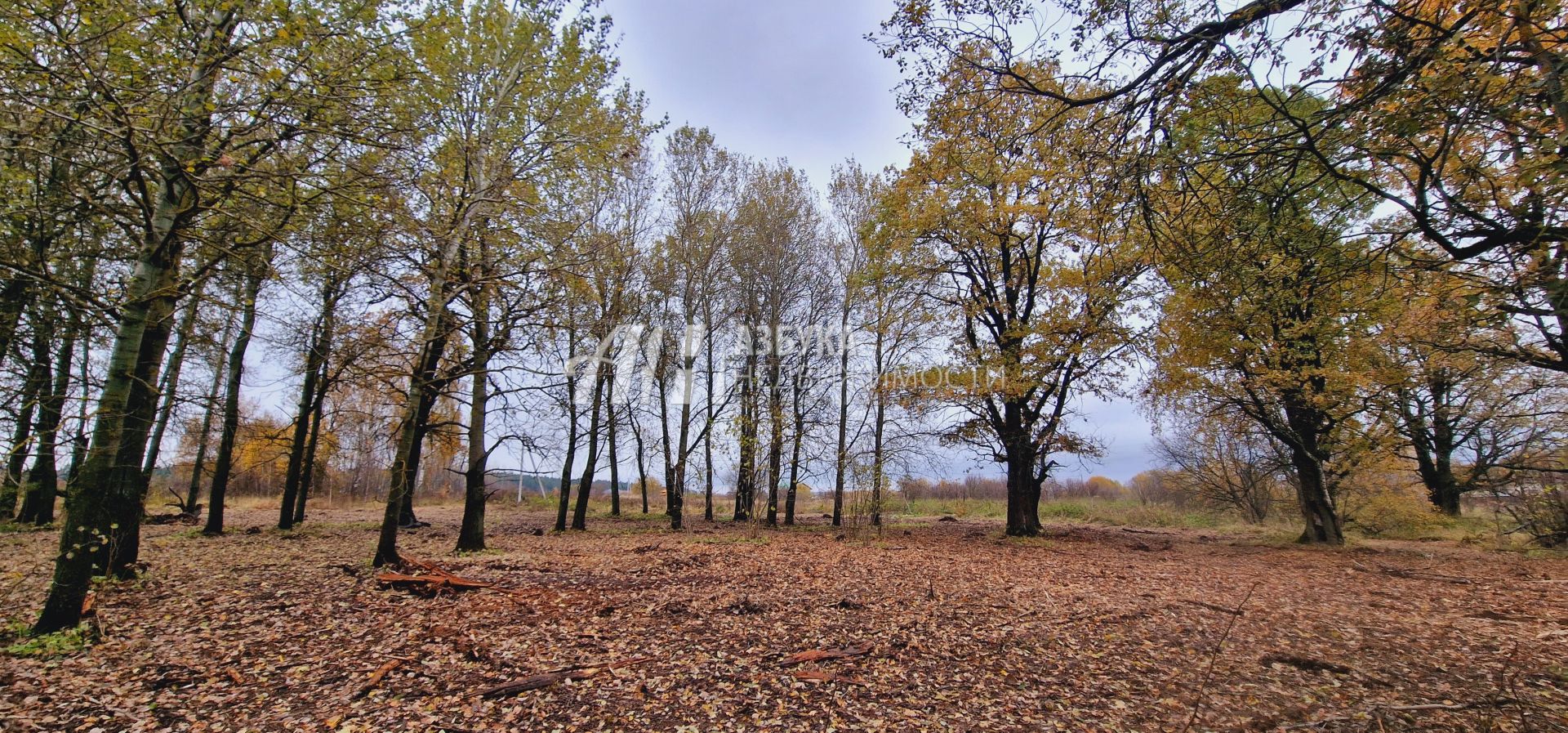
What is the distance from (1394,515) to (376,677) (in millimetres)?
23247

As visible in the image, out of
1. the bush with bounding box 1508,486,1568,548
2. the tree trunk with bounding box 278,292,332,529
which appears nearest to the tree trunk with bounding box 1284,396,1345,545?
the bush with bounding box 1508,486,1568,548

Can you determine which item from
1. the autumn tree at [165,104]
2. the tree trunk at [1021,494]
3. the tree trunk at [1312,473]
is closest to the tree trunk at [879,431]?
the tree trunk at [1021,494]

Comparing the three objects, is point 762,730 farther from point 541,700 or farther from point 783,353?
point 783,353

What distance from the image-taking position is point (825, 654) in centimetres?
432

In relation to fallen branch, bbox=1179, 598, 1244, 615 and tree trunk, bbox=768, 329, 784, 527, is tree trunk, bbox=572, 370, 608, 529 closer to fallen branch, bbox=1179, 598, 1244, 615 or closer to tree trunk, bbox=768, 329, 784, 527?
tree trunk, bbox=768, 329, 784, 527

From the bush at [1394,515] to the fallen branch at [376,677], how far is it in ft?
75.0

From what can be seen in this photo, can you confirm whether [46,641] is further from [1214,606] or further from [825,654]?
[1214,606]

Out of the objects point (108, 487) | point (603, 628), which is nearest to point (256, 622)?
point (108, 487)

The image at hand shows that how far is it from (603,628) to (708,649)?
115 cm

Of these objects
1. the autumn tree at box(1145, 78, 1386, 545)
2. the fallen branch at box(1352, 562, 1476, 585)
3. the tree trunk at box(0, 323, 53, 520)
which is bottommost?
the fallen branch at box(1352, 562, 1476, 585)

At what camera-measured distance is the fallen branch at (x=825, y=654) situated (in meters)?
4.20

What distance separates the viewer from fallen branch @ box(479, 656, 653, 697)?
3553 millimetres

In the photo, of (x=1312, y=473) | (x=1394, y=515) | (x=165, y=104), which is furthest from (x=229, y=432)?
(x=1394, y=515)

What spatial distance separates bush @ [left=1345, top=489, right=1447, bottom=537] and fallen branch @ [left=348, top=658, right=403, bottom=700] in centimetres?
2286
